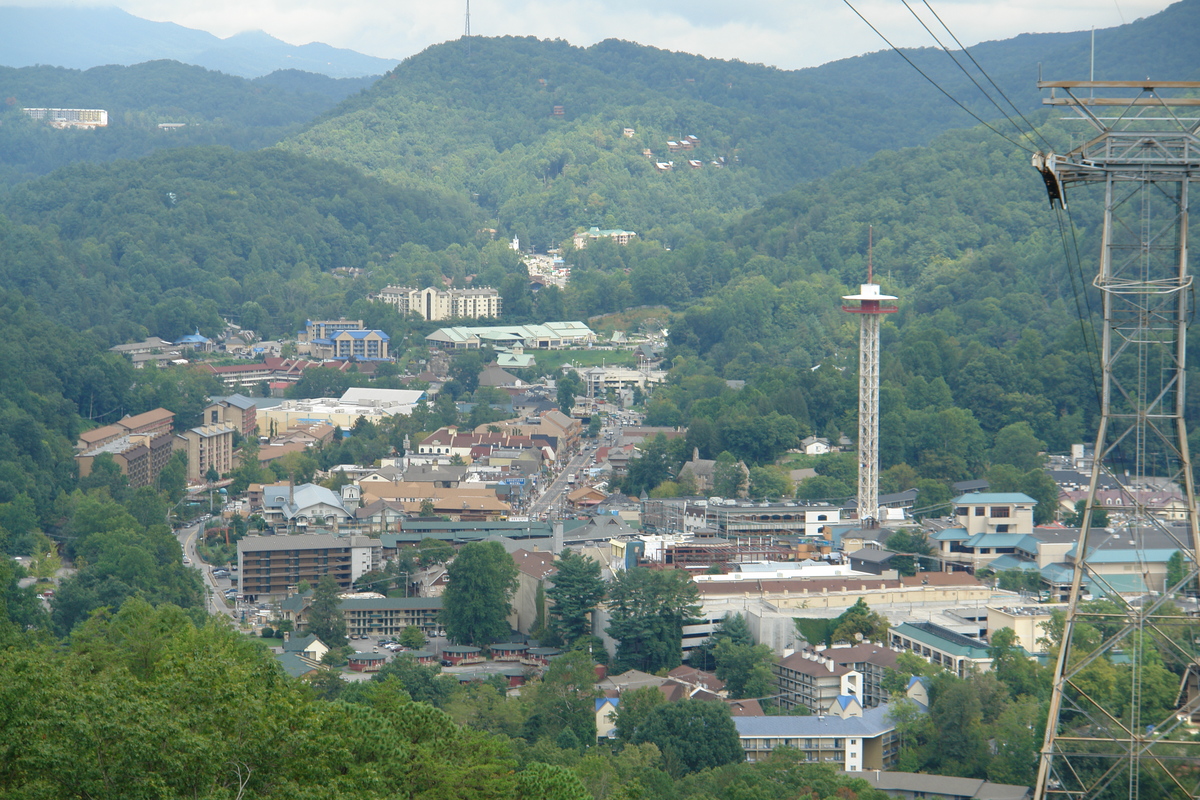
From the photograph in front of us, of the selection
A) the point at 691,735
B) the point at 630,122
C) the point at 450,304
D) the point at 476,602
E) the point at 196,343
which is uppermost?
the point at 630,122

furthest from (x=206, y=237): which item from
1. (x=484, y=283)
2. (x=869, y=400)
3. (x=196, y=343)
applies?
(x=869, y=400)

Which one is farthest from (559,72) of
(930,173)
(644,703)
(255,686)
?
(255,686)

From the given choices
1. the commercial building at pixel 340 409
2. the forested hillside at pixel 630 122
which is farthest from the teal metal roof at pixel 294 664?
the forested hillside at pixel 630 122

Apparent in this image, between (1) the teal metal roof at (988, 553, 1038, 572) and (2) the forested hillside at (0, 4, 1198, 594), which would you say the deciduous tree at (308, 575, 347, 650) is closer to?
(2) the forested hillside at (0, 4, 1198, 594)

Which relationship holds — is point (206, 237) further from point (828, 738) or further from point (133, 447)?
point (828, 738)

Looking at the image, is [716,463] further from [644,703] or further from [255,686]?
[255,686]

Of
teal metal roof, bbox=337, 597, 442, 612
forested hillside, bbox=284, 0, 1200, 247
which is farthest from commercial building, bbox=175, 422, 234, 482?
forested hillside, bbox=284, 0, 1200, 247

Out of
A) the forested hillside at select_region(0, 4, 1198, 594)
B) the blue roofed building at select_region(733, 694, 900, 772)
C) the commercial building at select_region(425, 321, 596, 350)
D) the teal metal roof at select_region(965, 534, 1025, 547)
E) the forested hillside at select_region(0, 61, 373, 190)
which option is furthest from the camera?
the forested hillside at select_region(0, 61, 373, 190)
